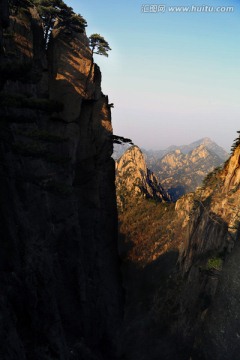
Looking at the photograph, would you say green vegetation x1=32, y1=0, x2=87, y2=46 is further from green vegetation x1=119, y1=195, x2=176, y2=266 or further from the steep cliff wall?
green vegetation x1=119, y1=195, x2=176, y2=266

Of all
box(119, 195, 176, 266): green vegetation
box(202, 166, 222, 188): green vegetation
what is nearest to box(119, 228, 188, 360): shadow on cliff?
box(119, 195, 176, 266): green vegetation

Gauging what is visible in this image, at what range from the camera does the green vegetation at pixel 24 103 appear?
15.4 metres

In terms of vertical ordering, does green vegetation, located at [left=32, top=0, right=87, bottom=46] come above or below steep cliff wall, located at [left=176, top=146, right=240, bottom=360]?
above

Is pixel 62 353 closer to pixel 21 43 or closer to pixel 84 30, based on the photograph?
pixel 21 43

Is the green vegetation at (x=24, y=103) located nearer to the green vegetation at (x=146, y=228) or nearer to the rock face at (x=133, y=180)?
the green vegetation at (x=146, y=228)

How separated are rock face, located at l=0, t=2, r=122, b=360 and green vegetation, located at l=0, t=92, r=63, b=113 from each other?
54 millimetres

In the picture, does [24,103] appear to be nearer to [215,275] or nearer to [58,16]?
[58,16]

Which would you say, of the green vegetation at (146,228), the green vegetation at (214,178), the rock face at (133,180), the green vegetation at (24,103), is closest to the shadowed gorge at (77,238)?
the green vegetation at (24,103)

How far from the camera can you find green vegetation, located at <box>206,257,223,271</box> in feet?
120

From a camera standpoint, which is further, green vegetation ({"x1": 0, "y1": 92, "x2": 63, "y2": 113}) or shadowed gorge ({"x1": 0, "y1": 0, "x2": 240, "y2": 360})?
shadowed gorge ({"x1": 0, "y1": 0, "x2": 240, "y2": 360})

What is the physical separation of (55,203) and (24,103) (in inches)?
704

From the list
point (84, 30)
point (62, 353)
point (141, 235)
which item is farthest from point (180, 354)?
point (141, 235)

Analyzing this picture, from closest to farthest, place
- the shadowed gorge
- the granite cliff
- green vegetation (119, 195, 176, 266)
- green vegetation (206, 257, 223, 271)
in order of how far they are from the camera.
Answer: the shadowed gorge
the granite cliff
green vegetation (206, 257, 223, 271)
green vegetation (119, 195, 176, 266)

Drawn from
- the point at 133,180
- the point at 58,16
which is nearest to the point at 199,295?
the point at 58,16
